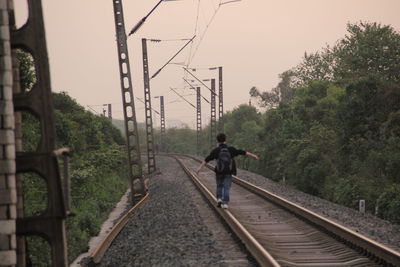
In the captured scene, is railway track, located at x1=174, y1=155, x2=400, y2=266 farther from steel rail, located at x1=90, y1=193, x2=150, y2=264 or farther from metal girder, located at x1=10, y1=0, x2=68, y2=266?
metal girder, located at x1=10, y1=0, x2=68, y2=266

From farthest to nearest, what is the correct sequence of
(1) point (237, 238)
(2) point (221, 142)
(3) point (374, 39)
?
(3) point (374, 39) → (2) point (221, 142) → (1) point (237, 238)

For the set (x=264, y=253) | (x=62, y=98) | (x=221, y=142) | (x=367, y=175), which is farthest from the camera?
(x=62, y=98)

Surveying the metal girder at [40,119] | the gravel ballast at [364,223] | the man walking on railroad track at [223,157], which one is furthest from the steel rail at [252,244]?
the metal girder at [40,119]

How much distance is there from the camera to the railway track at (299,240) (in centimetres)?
792

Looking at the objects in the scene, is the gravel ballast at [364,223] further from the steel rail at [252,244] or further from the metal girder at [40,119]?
Answer: the metal girder at [40,119]

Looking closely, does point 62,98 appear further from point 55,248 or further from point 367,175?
point 55,248

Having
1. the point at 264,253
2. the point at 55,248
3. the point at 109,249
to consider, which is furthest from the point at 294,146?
the point at 55,248

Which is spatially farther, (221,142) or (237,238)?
(221,142)

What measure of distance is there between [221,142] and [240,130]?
62049mm

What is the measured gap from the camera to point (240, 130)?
74.6 meters

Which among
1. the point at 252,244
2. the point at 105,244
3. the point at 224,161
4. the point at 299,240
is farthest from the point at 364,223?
the point at 105,244

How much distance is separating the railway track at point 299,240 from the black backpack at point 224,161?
43.8 inches

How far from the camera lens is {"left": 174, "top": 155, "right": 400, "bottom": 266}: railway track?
7.92 meters

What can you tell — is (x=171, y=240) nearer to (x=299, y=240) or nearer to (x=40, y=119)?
(x=299, y=240)
